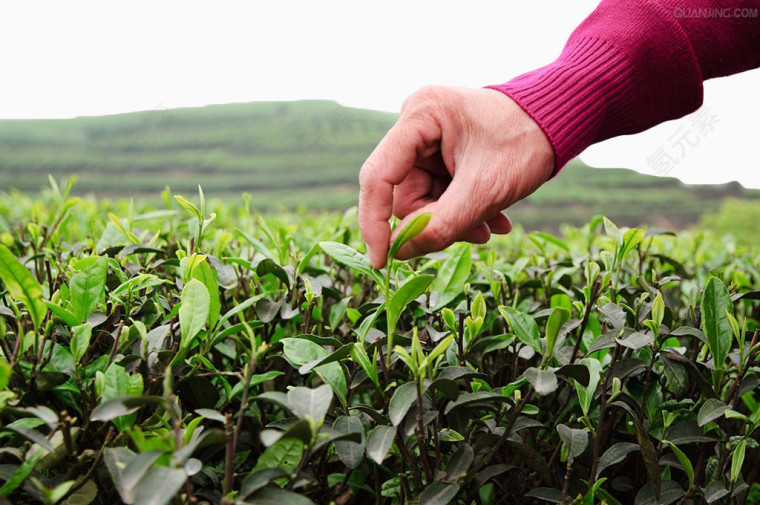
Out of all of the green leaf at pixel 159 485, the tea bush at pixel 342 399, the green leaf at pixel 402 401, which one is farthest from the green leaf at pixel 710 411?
the green leaf at pixel 159 485

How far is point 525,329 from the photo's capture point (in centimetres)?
83

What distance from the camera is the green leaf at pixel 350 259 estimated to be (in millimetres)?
852

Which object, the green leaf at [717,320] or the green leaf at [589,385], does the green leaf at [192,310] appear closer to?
the green leaf at [589,385]

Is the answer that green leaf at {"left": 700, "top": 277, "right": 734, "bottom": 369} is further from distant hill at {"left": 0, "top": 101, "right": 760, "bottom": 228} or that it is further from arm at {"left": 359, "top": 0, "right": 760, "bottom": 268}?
distant hill at {"left": 0, "top": 101, "right": 760, "bottom": 228}

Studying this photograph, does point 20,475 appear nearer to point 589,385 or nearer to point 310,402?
point 310,402

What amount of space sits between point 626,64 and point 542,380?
76 cm

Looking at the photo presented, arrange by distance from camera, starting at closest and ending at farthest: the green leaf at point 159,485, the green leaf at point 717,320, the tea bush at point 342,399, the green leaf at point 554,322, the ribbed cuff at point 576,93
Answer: the green leaf at point 159,485 → the tea bush at point 342,399 → the green leaf at point 554,322 → the green leaf at point 717,320 → the ribbed cuff at point 576,93

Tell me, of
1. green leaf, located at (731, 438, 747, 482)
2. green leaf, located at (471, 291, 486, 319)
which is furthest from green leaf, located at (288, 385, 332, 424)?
green leaf, located at (731, 438, 747, 482)

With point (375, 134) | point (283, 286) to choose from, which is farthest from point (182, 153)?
point (283, 286)

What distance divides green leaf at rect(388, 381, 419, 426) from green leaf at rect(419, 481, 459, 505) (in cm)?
9

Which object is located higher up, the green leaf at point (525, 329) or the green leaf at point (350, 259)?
the green leaf at point (350, 259)

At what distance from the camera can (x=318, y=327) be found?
999 millimetres

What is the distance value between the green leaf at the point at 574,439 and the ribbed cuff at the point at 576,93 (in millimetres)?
574

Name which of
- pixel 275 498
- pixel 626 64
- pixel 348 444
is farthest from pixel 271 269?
pixel 626 64
